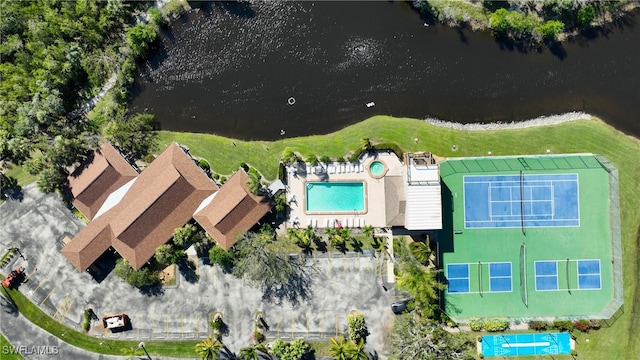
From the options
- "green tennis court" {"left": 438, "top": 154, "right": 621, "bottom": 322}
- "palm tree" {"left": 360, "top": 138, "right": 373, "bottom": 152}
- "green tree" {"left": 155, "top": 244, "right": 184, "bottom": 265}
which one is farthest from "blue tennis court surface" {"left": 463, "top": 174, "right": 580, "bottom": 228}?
"green tree" {"left": 155, "top": 244, "right": 184, "bottom": 265}

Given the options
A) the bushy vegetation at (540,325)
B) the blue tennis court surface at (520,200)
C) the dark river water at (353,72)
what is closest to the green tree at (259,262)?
the dark river water at (353,72)

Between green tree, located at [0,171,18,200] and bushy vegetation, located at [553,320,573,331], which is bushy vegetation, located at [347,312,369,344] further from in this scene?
green tree, located at [0,171,18,200]

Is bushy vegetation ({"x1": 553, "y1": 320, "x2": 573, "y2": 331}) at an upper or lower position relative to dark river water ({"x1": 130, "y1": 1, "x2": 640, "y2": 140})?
lower

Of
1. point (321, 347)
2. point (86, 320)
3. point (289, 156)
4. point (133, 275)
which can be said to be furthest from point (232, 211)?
point (86, 320)

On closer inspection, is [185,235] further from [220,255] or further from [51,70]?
[51,70]

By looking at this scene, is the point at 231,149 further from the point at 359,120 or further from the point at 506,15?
the point at 506,15

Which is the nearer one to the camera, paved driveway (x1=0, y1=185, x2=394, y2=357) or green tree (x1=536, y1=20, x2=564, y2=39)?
green tree (x1=536, y1=20, x2=564, y2=39)

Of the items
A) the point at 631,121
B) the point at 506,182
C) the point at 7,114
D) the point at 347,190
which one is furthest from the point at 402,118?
the point at 7,114
